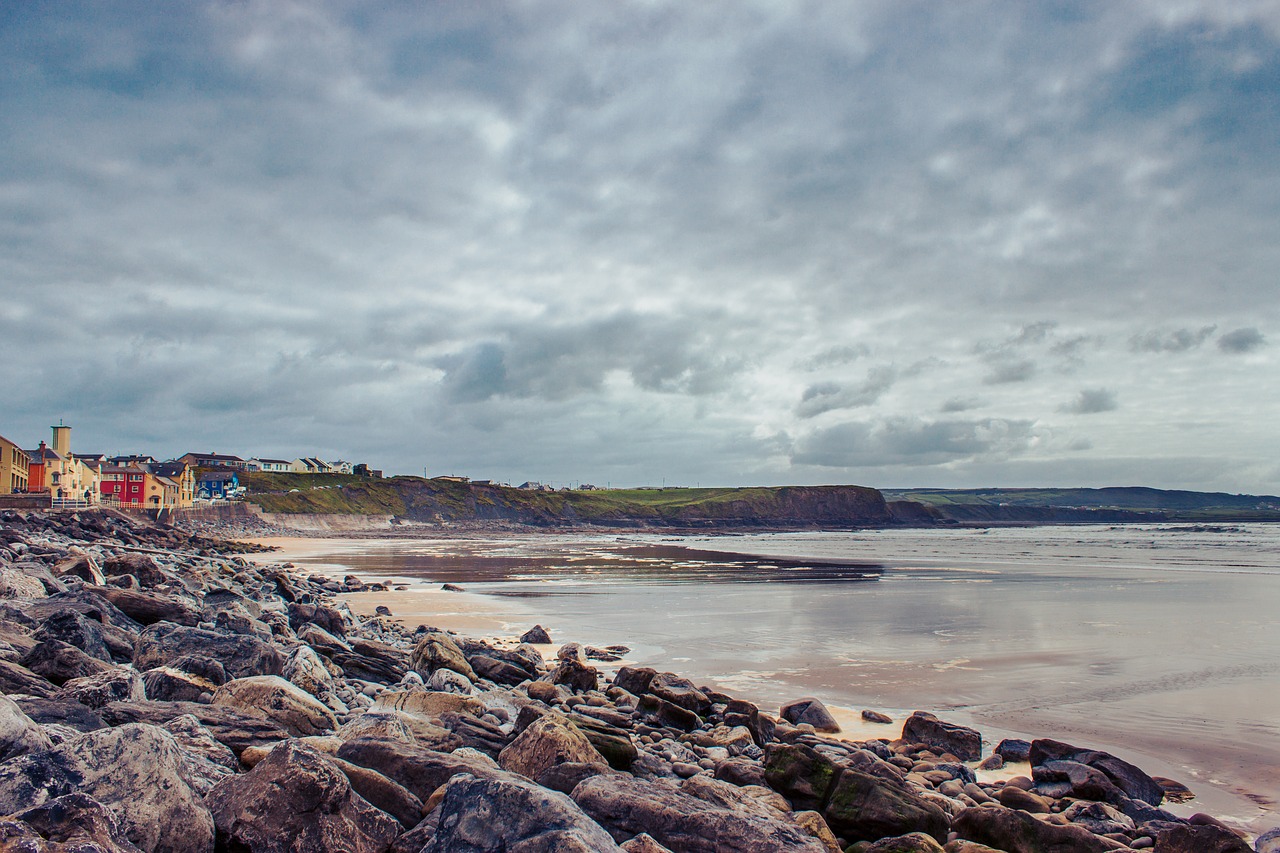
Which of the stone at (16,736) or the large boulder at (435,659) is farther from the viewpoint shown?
the large boulder at (435,659)

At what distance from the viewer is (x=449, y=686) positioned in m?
10.3

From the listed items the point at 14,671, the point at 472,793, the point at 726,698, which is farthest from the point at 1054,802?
the point at 14,671

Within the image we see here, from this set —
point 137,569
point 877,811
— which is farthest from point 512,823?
point 137,569

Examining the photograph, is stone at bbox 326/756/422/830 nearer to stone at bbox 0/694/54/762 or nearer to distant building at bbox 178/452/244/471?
stone at bbox 0/694/54/762

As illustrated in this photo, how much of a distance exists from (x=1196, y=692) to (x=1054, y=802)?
6996mm

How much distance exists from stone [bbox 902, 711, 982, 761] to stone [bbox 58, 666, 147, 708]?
27.9 feet

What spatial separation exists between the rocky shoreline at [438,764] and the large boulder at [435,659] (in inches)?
1.4

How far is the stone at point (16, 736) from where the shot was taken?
4.52 meters

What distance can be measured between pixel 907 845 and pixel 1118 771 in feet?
13.8

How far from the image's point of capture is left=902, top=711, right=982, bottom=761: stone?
9.72 meters

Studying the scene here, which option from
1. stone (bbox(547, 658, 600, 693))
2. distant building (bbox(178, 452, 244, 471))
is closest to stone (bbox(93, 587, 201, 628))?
stone (bbox(547, 658, 600, 693))

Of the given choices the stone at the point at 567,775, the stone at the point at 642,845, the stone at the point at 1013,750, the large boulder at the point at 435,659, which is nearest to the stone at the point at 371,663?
the large boulder at the point at 435,659

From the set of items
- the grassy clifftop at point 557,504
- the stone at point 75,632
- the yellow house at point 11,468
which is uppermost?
the yellow house at point 11,468

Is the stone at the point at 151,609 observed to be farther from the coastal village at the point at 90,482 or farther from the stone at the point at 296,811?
the coastal village at the point at 90,482
